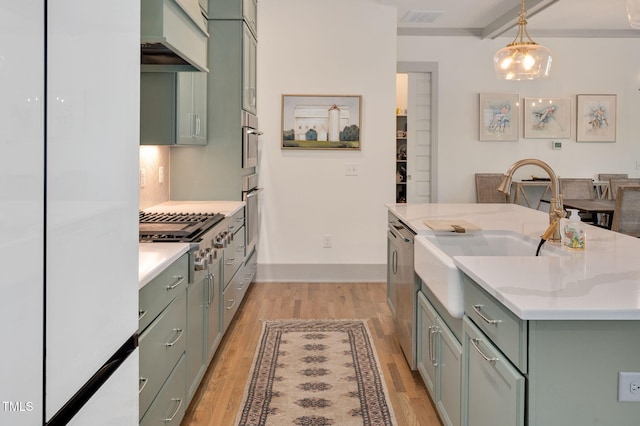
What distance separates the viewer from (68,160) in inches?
31.8

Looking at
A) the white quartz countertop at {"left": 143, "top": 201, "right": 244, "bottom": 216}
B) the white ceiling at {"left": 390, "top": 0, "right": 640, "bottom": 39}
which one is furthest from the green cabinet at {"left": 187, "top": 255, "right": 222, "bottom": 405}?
the white ceiling at {"left": 390, "top": 0, "right": 640, "bottom": 39}

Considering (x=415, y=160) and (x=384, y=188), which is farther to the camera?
(x=415, y=160)

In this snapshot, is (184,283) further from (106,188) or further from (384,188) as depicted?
(384,188)

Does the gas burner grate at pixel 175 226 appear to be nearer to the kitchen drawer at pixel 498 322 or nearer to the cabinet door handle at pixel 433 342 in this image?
the cabinet door handle at pixel 433 342

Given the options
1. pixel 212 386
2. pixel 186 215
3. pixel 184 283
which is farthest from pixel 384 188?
pixel 184 283

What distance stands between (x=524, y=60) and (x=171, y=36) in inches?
105

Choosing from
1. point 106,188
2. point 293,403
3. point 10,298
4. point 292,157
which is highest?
point 292,157

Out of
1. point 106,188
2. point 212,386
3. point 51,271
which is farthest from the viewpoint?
point 212,386

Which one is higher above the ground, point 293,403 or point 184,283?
point 184,283

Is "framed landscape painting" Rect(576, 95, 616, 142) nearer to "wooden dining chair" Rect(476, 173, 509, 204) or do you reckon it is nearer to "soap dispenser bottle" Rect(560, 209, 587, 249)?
"wooden dining chair" Rect(476, 173, 509, 204)

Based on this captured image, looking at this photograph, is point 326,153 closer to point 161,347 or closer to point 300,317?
point 300,317

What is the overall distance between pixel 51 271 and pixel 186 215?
250 centimetres

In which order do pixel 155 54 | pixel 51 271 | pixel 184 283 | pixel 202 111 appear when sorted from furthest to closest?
pixel 202 111, pixel 155 54, pixel 184 283, pixel 51 271

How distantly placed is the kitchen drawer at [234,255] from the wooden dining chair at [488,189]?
382 cm
